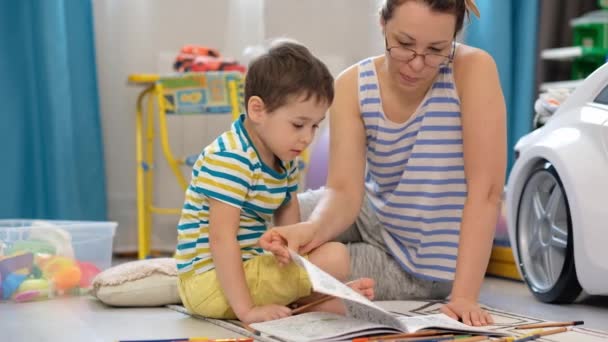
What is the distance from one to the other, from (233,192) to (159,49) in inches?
66.4

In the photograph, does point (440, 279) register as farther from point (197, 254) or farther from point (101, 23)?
point (101, 23)

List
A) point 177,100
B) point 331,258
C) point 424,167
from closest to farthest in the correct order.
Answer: point 331,258
point 424,167
point 177,100

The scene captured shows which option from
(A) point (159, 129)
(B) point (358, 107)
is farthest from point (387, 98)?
(A) point (159, 129)

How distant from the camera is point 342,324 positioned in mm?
1334

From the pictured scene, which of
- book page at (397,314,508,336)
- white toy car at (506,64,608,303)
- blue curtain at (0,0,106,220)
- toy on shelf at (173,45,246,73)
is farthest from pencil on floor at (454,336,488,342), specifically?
blue curtain at (0,0,106,220)

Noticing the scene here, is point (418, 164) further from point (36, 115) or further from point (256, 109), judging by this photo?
point (36, 115)

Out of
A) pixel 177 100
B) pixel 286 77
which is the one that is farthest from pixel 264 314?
pixel 177 100

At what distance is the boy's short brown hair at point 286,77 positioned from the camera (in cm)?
142

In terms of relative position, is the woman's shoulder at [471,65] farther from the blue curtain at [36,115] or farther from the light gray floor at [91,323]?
the blue curtain at [36,115]

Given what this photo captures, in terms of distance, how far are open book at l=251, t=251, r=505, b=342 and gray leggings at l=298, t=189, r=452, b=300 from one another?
1.30ft

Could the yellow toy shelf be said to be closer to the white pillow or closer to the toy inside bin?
the toy inside bin

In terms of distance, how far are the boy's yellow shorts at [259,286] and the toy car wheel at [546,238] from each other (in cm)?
65

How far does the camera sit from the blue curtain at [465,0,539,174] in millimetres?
3062

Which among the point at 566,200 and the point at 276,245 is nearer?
the point at 276,245
